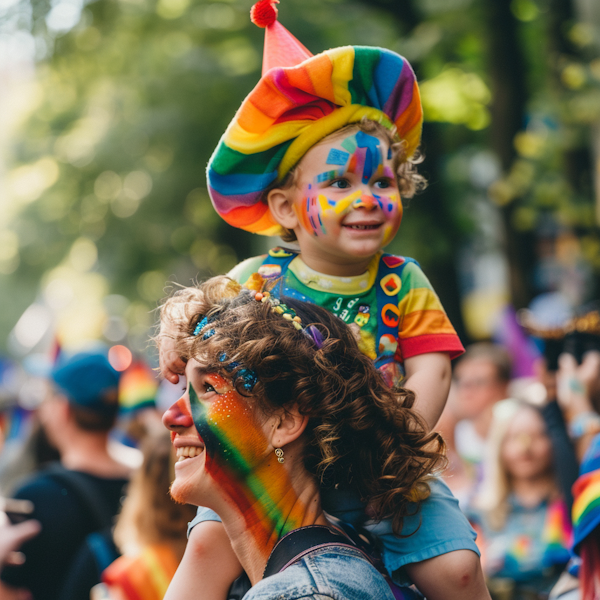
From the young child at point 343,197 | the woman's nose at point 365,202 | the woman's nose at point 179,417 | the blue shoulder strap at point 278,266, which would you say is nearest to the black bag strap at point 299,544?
the young child at point 343,197

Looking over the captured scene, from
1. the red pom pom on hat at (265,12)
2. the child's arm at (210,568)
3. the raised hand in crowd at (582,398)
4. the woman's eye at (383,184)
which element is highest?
the red pom pom on hat at (265,12)

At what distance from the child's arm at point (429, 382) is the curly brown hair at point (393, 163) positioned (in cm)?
62

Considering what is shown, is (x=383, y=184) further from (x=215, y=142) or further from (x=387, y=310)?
(x=215, y=142)

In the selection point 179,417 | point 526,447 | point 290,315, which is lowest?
point 526,447

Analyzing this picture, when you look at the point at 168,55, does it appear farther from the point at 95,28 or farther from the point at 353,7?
the point at 353,7

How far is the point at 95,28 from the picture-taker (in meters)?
10.9

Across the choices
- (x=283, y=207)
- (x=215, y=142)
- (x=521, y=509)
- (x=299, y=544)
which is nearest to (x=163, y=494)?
(x=283, y=207)

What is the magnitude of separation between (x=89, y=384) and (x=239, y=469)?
254cm

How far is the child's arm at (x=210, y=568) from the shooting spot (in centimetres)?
230

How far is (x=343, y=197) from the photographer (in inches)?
97.1

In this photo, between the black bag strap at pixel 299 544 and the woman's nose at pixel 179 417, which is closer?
the black bag strap at pixel 299 544

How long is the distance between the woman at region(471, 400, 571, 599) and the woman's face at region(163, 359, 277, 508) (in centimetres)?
283

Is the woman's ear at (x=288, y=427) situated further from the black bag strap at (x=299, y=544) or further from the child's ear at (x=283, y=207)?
the child's ear at (x=283, y=207)

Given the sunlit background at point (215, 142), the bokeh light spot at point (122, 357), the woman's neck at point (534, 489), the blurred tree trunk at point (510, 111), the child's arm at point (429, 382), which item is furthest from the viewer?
the blurred tree trunk at point (510, 111)
